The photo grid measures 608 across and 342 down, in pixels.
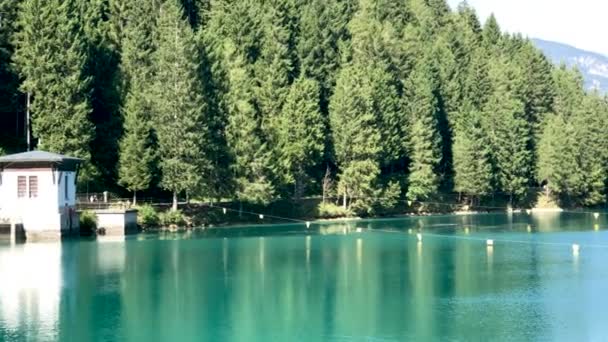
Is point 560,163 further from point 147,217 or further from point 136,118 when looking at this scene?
point 147,217

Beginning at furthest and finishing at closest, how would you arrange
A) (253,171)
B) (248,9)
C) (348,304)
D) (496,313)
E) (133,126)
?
(248,9)
(253,171)
(133,126)
(348,304)
(496,313)

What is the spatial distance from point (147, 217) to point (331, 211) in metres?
24.0

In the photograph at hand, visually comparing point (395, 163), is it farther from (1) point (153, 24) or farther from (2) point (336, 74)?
(1) point (153, 24)

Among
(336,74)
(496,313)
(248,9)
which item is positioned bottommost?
(496,313)

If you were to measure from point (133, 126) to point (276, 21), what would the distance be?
31001mm

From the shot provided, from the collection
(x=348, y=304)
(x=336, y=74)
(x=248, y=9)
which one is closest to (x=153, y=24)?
(x=248, y=9)

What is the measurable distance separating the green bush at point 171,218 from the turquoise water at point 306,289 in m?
6.69

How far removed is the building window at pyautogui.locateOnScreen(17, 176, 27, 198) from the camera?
6979 cm

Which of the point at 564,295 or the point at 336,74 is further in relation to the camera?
the point at 336,74

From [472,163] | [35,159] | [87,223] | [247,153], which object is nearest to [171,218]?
[87,223]

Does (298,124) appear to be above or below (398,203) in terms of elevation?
above

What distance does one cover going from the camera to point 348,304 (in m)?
40.0

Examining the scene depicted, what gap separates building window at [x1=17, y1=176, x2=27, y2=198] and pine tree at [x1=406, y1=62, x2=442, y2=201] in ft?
155

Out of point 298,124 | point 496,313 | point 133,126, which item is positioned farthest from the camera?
point 298,124
